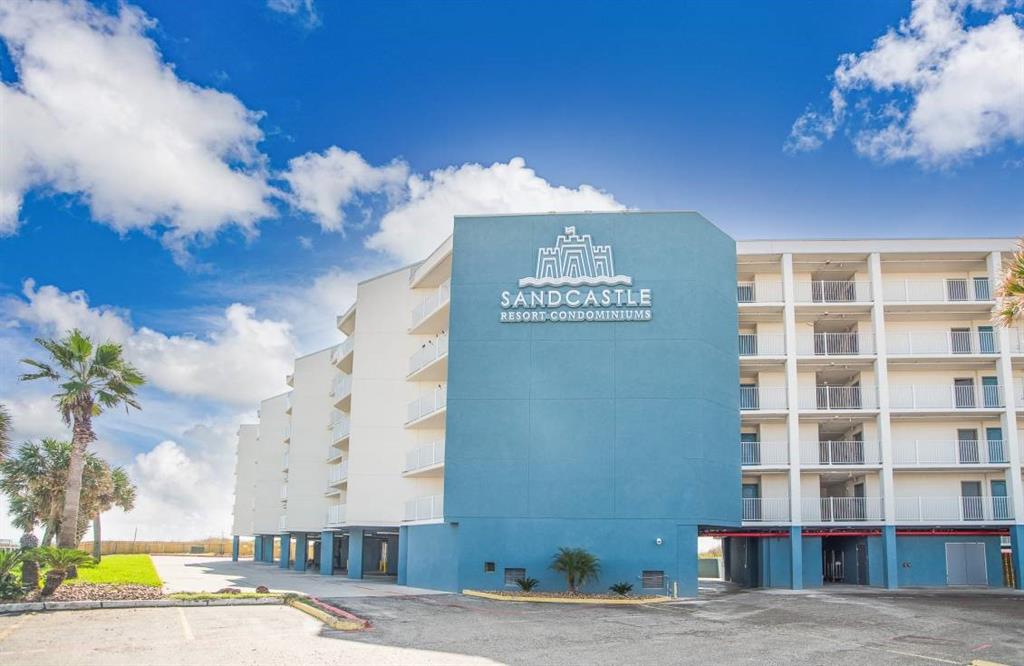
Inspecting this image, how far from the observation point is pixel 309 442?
55812 mm

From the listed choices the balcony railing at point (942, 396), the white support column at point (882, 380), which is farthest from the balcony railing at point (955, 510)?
the balcony railing at point (942, 396)

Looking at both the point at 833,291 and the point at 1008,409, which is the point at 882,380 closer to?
the point at 833,291

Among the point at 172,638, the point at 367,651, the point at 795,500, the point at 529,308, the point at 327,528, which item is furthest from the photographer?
the point at 327,528

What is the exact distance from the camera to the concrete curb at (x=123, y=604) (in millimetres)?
22750

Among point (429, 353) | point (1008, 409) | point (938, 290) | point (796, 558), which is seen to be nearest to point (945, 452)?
point (1008, 409)

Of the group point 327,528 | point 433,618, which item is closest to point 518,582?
point 433,618

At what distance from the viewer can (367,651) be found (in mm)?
17391

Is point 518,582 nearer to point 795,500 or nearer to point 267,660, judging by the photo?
point 795,500

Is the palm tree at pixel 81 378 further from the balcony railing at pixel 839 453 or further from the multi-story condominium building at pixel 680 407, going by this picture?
the balcony railing at pixel 839 453

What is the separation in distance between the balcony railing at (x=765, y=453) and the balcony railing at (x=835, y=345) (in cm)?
425

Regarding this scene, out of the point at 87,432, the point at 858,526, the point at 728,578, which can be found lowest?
the point at 728,578

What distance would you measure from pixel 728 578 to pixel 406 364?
63.1 ft

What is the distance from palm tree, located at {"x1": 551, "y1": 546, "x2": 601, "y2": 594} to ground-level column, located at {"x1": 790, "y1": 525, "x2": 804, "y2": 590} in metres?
10.6

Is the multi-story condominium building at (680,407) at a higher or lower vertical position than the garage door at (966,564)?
higher
